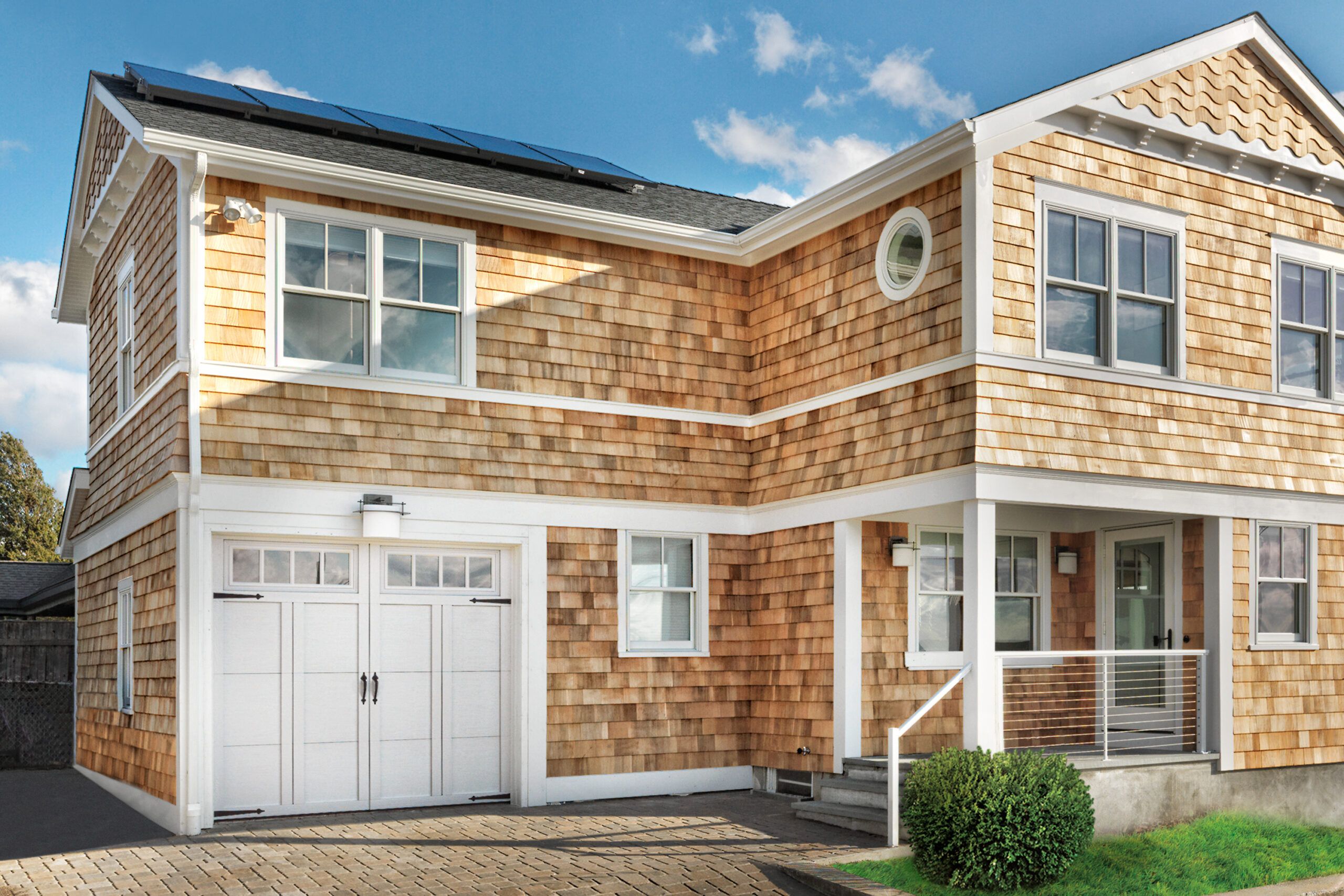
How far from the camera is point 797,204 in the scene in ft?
37.3

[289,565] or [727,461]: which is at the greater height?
[727,461]

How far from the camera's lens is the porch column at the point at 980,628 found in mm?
9266

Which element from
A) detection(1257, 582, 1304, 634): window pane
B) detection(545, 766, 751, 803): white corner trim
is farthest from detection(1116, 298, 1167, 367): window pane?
detection(545, 766, 751, 803): white corner trim

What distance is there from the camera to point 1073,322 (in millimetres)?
10195

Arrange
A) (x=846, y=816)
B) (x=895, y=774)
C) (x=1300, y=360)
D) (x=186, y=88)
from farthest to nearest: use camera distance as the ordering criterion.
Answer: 1. (x=186, y=88)
2. (x=1300, y=360)
3. (x=846, y=816)
4. (x=895, y=774)

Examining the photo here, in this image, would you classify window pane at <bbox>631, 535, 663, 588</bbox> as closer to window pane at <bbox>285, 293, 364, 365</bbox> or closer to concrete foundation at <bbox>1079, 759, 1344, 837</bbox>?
window pane at <bbox>285, 293, 364, 365</bbox>

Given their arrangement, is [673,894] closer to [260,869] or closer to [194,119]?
[260,869]

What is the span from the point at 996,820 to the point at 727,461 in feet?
16.9

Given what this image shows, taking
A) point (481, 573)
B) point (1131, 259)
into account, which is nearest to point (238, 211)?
point (481, 573)

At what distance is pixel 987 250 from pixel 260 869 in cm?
706

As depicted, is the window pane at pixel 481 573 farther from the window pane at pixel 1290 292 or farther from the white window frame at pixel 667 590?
the window pane at pixel 1290 292

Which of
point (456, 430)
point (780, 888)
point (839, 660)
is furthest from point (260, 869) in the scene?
point (839, 660)

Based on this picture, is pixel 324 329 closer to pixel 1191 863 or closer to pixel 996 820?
pixel 996 820

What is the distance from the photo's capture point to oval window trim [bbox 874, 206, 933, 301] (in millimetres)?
10192
